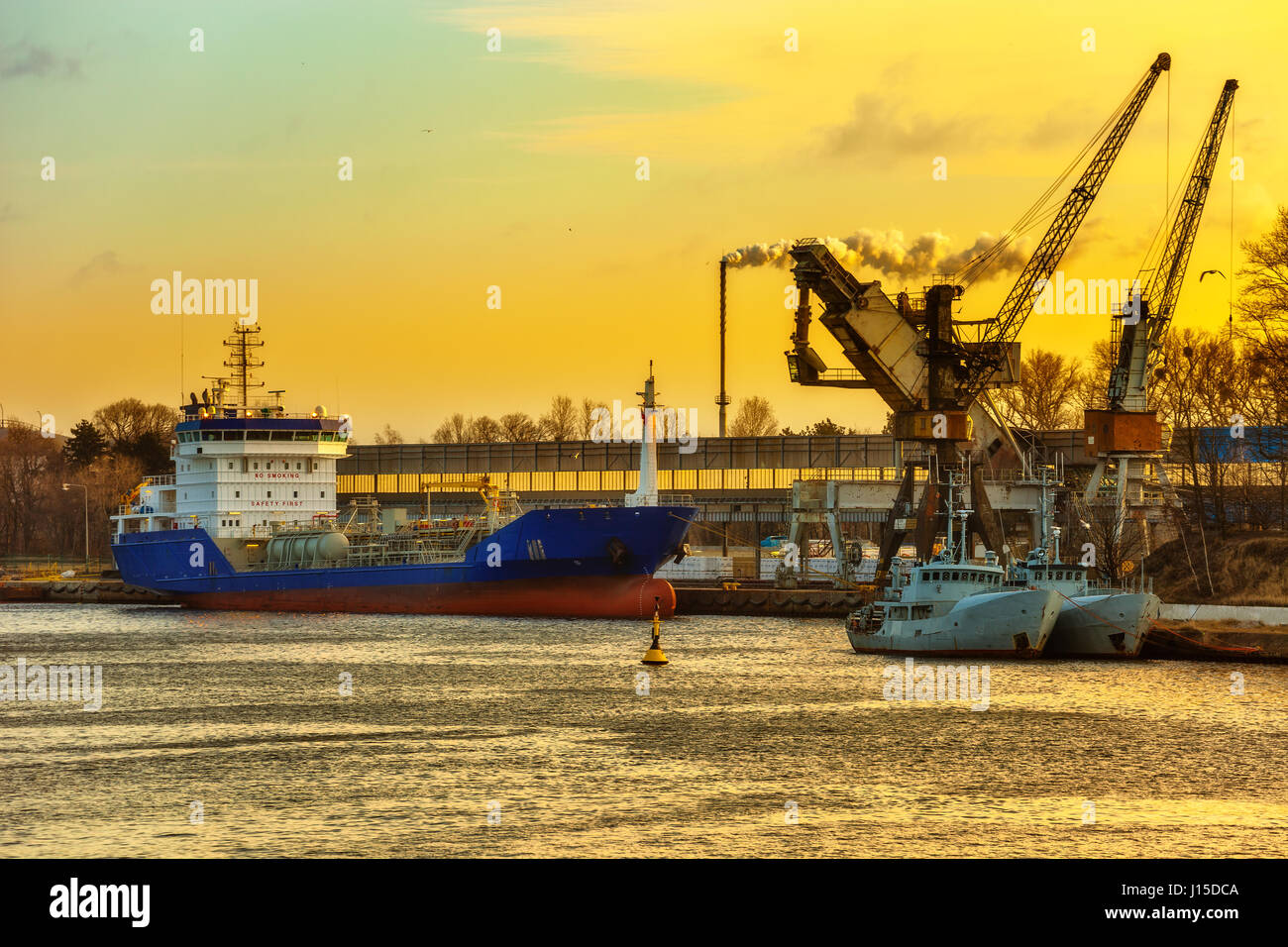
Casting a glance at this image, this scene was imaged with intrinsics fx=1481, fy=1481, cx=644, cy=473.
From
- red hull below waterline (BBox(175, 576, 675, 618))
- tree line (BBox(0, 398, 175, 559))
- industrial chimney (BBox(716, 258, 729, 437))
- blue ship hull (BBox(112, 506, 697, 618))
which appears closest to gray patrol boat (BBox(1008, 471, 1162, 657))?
blue ship hull (BBox(112, 506, 697, 618))

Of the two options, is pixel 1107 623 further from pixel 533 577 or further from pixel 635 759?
pixel 635 759

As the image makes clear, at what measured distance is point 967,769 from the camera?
29.9 metres

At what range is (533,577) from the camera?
69.5m

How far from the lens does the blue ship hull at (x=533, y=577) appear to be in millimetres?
67812

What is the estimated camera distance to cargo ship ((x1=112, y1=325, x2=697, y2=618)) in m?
68.7

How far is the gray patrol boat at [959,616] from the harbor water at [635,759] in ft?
3.14

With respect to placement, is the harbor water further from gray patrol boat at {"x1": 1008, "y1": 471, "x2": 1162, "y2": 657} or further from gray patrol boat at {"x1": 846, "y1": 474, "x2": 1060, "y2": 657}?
gray patrol boat at {"x1": 1008, "y1": 471, "x2": 1162, "y2": 657}

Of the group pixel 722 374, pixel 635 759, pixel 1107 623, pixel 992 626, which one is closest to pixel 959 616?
pixel 992 626

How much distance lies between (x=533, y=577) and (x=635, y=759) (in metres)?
39.0

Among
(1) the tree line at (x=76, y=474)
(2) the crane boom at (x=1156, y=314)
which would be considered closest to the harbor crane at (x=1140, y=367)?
(2) the crane boom at (x=1156, y=314)

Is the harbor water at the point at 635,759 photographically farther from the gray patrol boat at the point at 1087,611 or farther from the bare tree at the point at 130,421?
the bare tree at the point at 130,421

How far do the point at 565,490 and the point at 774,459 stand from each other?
15.9 meters
